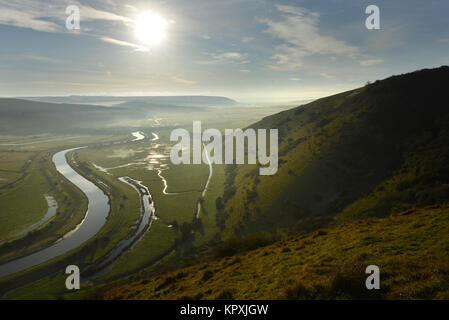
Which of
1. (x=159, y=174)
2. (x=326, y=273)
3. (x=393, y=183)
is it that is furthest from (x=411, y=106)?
(x=159, y=174)

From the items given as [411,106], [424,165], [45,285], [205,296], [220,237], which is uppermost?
[411,106]

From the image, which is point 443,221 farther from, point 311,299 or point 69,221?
point 69,221

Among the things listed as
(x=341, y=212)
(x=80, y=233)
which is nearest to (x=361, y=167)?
(x=341, y=212)

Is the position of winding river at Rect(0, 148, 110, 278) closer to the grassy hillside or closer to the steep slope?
the steep slope

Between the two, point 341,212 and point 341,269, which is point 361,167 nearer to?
point 341,212

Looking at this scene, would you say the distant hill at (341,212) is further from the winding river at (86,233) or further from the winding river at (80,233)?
the winding river at (80,233)

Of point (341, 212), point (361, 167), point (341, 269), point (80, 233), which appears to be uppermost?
point (361, 167)

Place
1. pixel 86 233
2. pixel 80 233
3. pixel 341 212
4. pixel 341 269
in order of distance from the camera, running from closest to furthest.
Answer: pixel 341 269 → pixel 341 212 → pixel 86 233 → pixel 80 233
